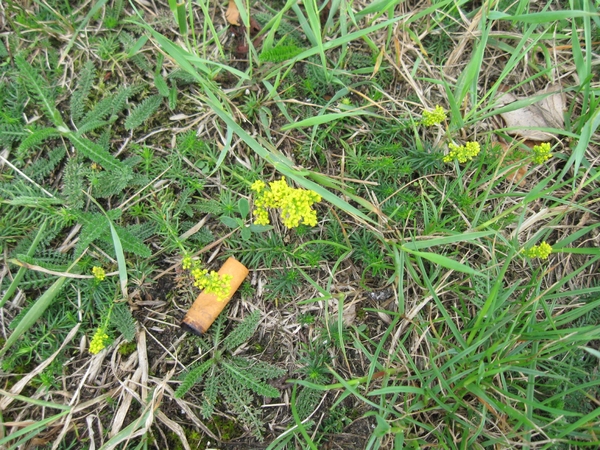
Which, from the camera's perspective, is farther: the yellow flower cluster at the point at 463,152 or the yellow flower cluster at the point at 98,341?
the yellow flower cluster at the point at 463,152

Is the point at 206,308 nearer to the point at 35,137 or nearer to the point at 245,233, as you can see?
the point at 245,233

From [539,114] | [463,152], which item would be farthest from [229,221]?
[539,114]

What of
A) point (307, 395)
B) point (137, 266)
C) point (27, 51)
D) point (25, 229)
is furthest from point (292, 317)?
point (27, 51)

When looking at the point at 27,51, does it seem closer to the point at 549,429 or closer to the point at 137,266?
the point at 137,266

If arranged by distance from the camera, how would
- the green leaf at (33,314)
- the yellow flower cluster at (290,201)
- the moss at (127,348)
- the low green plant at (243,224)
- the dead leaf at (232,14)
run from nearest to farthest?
the yellow flower cluster at (290,201), the green leaf at (33,314), the low green plant at (243,224), the moss at (127,348), the dead leaf at (232,14)

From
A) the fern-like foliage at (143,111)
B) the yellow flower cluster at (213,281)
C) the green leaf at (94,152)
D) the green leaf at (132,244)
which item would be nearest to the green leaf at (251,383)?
the yellow flower cluster at (213,281)

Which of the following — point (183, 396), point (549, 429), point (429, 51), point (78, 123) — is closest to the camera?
point (549, 429)

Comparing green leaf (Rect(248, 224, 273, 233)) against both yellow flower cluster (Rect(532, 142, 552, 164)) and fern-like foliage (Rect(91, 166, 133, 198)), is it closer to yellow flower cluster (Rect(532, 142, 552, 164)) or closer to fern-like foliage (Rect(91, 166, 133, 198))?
fern-like foliage (Rect(91, 166, 133, 198))

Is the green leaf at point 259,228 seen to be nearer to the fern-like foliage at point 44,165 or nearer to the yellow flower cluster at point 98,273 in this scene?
the yellow flower cluster at point 98,273
